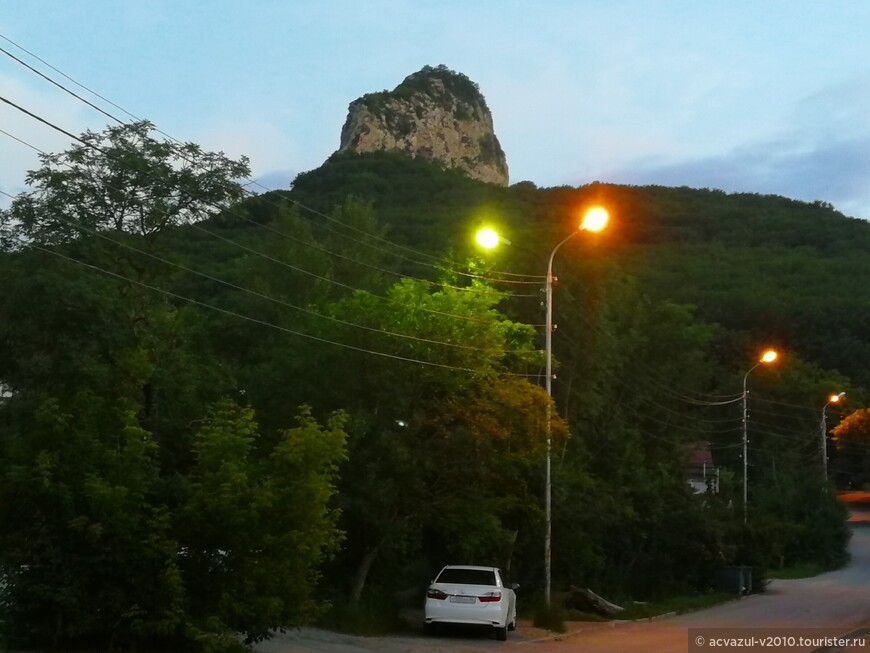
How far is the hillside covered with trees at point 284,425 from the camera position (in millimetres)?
15219

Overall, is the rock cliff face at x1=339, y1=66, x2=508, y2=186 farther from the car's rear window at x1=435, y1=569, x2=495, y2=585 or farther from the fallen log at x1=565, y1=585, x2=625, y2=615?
the car's rear window at x1=435, y1=569, x2=495, y2=585

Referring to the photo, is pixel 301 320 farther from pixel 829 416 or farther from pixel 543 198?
pixel 829 416

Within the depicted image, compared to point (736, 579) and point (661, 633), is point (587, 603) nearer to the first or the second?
point (661, 633)

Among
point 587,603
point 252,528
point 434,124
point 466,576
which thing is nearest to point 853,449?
point 587,603

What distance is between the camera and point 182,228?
20.4 m

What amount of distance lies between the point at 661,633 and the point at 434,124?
117m

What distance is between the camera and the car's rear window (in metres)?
21.5

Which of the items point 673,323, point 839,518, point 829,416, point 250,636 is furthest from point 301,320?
point 829,416

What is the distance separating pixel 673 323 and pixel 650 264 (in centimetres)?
2778

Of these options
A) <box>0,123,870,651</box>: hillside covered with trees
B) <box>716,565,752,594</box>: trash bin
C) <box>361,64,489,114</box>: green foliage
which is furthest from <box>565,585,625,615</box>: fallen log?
<box>361,64,489,114</box>: green foliage

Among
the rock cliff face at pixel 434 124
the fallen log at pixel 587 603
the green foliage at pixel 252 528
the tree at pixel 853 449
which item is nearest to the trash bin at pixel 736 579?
the fallen log at pixel 587 603

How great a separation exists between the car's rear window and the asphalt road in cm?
109

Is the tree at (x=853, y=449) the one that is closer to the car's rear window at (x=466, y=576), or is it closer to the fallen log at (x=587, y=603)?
the fallen log at (x=587, y=603)

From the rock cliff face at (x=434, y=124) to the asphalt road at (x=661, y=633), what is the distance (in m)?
86.9
